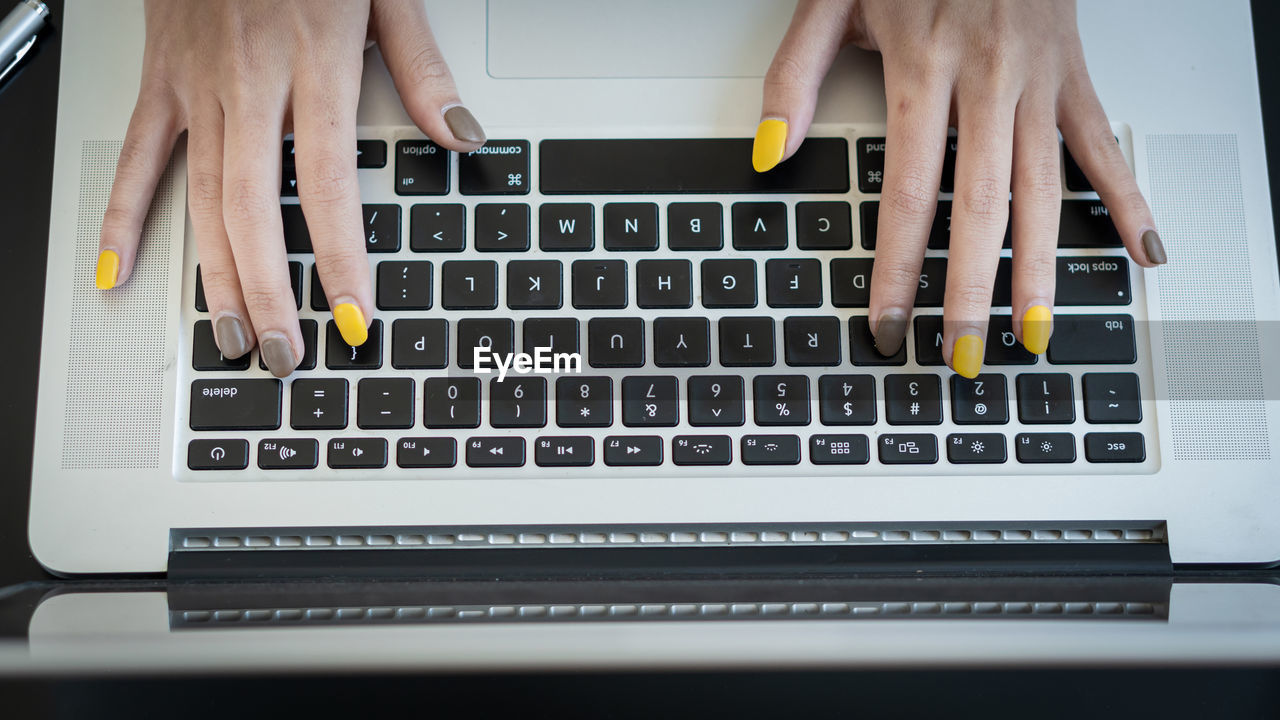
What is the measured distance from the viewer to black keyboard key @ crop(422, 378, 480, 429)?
1.63 ft

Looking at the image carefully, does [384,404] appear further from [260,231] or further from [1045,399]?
[1045,399]

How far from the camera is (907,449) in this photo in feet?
1.63

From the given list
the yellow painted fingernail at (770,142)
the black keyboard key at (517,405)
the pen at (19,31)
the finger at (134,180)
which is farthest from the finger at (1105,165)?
the pen at (19,31)

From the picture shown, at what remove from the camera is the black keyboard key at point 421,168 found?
1.73 feet

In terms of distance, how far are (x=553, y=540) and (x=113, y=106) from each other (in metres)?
0.45

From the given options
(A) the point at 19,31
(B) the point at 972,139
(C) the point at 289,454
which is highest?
(A) the point at 19,31

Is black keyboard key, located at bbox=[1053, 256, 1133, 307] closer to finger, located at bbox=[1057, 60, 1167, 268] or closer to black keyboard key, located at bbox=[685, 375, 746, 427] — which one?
finger, located at bbox=[1057, 60, 1167, 268]

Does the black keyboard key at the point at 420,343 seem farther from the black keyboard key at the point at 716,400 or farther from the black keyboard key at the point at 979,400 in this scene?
the black keyboard key at the point at 979,400

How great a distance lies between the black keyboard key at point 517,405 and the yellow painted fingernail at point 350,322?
0.10 m

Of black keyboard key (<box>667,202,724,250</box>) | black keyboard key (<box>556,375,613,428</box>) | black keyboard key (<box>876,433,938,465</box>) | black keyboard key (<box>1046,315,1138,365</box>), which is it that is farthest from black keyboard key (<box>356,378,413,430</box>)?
black keyboard key (<box>1046,315,1138,365</box>)

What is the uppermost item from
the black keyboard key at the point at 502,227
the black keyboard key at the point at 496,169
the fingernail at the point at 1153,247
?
the black keyboard key at the point at 496,169

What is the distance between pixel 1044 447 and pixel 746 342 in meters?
0.21

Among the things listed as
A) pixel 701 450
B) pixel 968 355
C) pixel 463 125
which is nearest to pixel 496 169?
pixel 463 125

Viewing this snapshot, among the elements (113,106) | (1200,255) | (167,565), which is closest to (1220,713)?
(1200,255)
